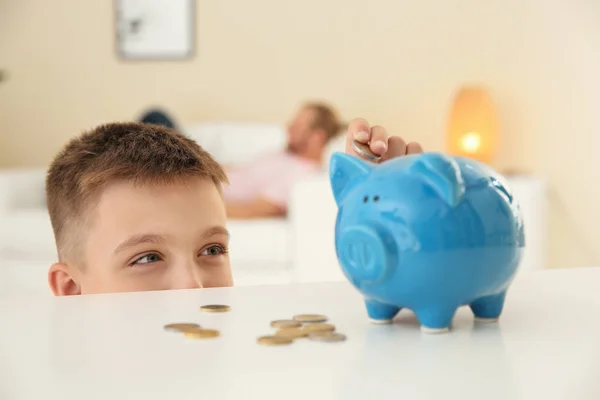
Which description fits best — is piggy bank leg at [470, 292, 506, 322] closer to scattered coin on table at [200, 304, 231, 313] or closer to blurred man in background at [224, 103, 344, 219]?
scattered coin on table at [200, 304, 231, 313]

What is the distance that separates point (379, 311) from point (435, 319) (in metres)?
0.04

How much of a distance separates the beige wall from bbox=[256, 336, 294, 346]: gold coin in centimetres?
340

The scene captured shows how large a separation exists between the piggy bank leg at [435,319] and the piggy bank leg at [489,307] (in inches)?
1.2

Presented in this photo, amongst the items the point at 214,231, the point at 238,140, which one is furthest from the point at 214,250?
the point at 238,140

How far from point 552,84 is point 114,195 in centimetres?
302

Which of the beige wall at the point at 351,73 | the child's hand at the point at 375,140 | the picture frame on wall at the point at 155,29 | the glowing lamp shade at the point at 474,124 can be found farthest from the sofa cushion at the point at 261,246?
the child's hand at the point at 375,140

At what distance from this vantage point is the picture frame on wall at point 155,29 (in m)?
4.19

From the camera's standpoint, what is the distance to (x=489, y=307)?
538 millimetres

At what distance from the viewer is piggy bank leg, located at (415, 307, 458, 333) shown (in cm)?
51

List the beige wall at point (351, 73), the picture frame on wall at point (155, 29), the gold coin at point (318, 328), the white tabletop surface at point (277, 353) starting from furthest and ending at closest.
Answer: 1. the picture frame on wall at point (155, 29)
2. the beige wall at point (351, 73)
3. the gold coin at point (318, 328)
4. the white tabletop surface at point (277, 353)

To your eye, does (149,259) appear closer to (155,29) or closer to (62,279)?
(62,279)

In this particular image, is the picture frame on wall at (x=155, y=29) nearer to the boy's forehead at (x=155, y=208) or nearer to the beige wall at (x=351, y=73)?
the beige wall at (x=351, y=73)

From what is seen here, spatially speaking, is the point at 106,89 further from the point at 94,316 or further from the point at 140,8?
the point at 94,316

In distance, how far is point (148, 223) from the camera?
1028mm
